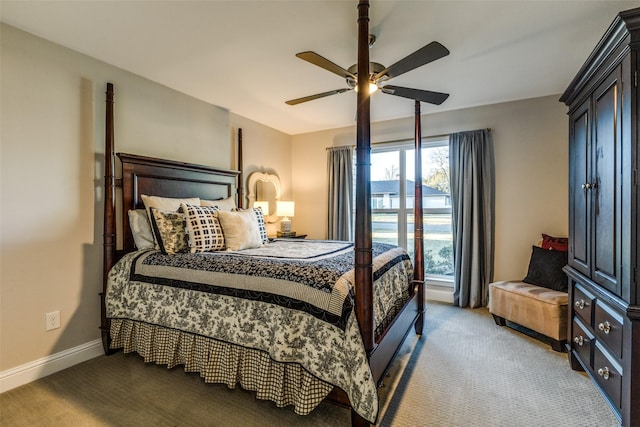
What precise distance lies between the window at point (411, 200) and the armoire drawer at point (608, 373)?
84.0 inches

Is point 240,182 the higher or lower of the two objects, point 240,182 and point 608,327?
the higher

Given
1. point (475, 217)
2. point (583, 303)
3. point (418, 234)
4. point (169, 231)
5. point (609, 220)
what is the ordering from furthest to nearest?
point (475, 217) → point (418, 234) → point (169, 231) → point (583, 303) → point (609, 220)

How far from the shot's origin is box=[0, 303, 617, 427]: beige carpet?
67.3 inches

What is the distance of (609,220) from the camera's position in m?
1.71

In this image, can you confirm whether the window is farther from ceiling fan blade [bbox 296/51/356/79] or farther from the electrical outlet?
the electrical outlet

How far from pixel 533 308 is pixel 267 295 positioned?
2.43 m

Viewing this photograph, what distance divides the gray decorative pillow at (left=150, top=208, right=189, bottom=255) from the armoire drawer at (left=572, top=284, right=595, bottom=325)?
2.88 meters

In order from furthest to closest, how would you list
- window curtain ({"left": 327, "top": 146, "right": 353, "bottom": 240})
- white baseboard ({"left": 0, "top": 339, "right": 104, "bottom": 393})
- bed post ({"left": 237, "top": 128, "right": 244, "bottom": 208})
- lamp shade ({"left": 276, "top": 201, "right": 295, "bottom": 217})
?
window curtain ({"left": 327, "top": 146, "right": 353, "bottom": 240}), lamp shade ({"left": 276, "top": 201, "right": 295, "bottom": 217}), bed post ({"left": 237, "top": 128, "right": 244, "bottom": 208}), white baseboard ({"left": 0, "top": 339, "right": 104, "bottom": 393})

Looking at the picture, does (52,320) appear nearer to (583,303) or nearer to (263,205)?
(263,205)

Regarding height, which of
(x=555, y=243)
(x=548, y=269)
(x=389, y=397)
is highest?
(x=555, y=243)

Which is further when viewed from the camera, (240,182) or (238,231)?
(240,182)

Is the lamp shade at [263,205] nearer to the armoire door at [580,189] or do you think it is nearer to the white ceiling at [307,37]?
the white ceiling at [307,37]

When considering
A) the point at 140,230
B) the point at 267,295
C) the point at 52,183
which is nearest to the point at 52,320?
the point at 140,230

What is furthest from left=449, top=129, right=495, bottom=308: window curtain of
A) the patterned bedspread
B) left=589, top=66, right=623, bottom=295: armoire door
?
left=589, top=66, right=623, bottom=295: armoire door
